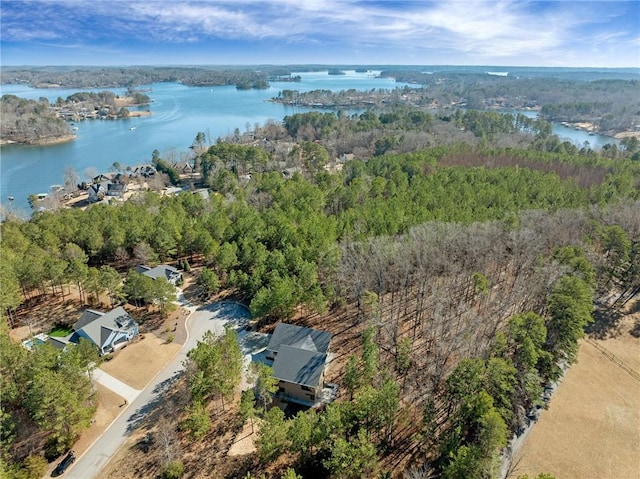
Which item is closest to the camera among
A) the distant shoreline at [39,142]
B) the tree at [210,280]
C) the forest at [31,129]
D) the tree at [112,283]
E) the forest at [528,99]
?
the tree at [112,283]

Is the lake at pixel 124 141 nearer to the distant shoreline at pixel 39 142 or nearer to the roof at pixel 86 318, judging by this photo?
the distant shoreline at pixel 39 142

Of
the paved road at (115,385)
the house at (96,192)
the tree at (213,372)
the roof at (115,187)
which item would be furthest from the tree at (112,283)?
the roof at (115,187)

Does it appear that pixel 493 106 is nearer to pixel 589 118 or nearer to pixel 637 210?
pixel 589 118

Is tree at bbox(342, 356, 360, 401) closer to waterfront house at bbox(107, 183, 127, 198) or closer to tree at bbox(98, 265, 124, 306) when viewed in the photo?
tree at bbox(98, 265, 124, 306)

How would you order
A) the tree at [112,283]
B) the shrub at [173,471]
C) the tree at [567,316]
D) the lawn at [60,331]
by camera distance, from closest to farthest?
the shrub at [173,471] → the tree at [567,316] → the lawn at [60,331] → the tree at [112,283]

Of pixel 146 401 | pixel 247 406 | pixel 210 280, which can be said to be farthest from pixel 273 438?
pixel 210 280

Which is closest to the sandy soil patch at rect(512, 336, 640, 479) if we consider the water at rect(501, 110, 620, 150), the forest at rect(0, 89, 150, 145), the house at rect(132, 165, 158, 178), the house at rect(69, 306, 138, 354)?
the house at rect(69, 306, 138, 354)
